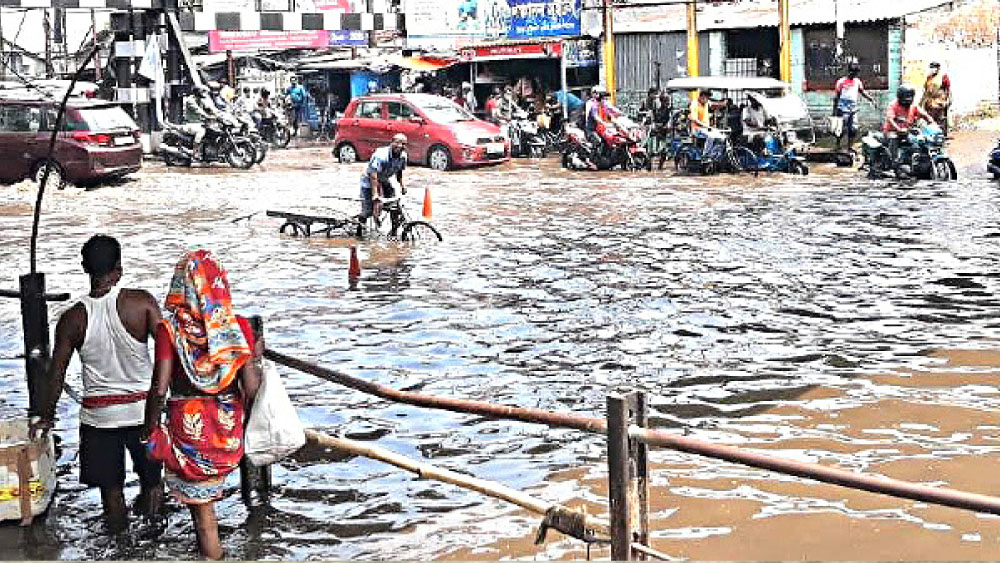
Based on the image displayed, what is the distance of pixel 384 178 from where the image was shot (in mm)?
→ 15539

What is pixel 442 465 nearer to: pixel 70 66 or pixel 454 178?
pixel 454 178

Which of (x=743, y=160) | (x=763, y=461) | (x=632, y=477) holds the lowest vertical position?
(x=632, y=477)

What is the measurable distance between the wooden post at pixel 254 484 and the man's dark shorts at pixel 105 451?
0.57m

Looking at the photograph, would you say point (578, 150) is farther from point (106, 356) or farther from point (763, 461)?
point (763, 461)

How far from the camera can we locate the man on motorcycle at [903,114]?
19.7 m

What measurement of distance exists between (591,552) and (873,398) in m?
2.95

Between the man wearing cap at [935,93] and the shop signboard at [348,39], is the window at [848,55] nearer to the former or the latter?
the man wearing cap at [935,93]

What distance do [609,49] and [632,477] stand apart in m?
25.1

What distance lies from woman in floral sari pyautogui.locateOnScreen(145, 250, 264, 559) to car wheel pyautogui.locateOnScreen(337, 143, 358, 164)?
73.7ft

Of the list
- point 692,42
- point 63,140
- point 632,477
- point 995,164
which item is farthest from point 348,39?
point 632,477

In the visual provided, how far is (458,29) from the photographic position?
33.2 m

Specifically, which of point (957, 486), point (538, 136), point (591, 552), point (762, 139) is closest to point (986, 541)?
point (957, 486)

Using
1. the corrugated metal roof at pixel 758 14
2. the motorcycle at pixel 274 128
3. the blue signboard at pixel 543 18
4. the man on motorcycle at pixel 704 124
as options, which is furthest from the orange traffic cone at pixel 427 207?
the motorcycle at pixel 274 128

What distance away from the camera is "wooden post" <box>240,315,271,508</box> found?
6615mm
